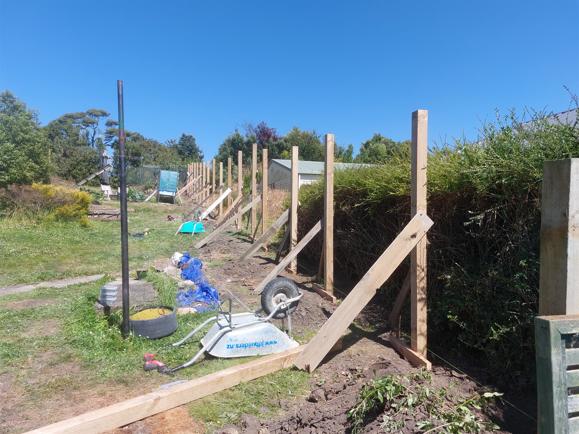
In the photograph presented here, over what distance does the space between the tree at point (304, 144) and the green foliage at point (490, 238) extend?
38.0 m

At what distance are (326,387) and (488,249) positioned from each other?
5.94 ft

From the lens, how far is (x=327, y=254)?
5.58m

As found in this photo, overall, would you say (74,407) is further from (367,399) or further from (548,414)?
(548,414)

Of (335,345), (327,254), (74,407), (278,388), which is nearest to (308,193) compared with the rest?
(327,254)

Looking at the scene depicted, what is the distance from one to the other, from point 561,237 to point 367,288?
173 cm

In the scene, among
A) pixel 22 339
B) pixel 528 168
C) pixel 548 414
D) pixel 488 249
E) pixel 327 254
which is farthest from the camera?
pixel 327 254

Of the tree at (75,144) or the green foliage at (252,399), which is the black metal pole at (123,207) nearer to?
the green foliage at (252,399)

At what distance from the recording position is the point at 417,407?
2.41 meters

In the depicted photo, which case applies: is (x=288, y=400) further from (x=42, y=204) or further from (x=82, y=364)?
(x=42, y=204)

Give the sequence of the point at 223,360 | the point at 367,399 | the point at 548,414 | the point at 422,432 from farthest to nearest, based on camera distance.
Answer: the point at 223,360 < the point at 367,399 < the point at 422,432 < the point at 548,414

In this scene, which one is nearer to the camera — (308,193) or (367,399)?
(367,399)

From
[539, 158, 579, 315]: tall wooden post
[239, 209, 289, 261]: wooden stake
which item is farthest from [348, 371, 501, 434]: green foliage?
[239, 209, 289, 261]: wooden stake

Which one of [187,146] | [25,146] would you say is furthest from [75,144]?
[25,146]

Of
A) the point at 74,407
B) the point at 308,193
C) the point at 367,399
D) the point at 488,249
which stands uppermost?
the point at 308,193
